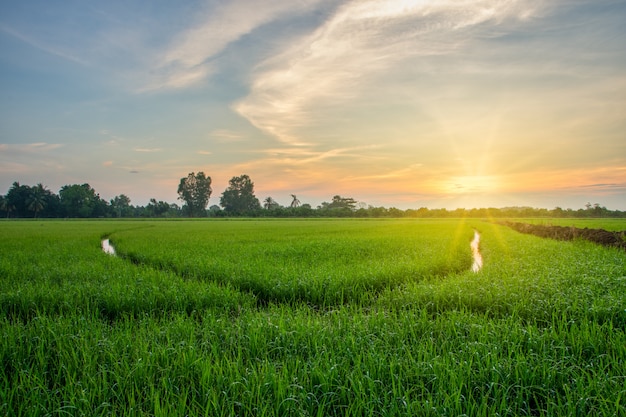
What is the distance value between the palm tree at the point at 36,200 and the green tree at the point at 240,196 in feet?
171

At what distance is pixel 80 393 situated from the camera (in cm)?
380

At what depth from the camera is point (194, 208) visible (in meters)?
119

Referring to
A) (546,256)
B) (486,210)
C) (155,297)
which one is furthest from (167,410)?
(486,210)

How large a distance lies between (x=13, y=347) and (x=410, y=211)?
125m

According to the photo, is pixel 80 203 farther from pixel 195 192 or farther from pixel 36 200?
pixel 195 192

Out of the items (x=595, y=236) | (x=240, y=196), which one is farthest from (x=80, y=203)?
(x=595, y=236)

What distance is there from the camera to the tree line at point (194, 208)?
333 ft

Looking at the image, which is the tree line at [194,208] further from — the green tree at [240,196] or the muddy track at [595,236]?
the muddy track at [595,236]

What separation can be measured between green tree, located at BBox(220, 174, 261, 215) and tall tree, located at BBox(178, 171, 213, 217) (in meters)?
7.50

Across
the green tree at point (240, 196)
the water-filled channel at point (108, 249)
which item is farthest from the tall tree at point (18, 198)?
the water-filled channel at point (108, 249)

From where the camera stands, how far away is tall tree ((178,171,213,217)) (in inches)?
4628

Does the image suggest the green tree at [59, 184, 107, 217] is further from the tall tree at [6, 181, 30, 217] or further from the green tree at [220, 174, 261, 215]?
the green tree at [220, 174, 261, 215]

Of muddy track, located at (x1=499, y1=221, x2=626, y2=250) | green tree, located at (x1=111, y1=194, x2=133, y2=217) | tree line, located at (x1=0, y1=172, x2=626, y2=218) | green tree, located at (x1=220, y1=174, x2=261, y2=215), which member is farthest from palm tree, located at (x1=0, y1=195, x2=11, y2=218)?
muddy track, located at (x1=499, y1=221, x2=626, y2=250)

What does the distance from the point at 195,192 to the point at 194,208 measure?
217 inches
